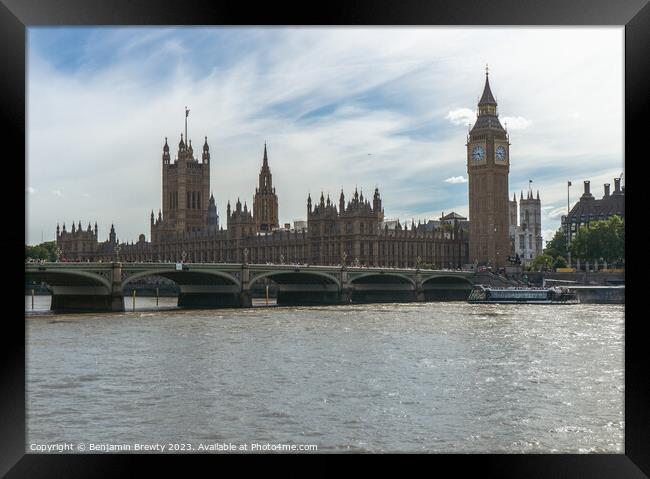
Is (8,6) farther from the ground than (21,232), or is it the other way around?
(8,6)

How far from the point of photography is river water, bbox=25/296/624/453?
11.2 metres

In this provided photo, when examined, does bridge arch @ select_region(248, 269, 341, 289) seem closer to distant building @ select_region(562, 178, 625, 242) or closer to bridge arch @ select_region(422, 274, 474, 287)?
bridge arch @ select_region(422, 274, 474, 287)

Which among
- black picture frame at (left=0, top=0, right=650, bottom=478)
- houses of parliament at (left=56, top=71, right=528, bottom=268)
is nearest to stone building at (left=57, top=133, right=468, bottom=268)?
houses of parliament at (left=56, top=71, right=528, bottom=268)

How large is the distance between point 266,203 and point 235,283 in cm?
6780

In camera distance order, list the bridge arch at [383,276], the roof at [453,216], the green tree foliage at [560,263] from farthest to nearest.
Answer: the roof at [453,216], the green tree foliage at [560,263], the bridge arch at [383,276]

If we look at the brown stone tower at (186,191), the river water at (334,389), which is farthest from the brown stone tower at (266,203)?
the river water at (334,389)

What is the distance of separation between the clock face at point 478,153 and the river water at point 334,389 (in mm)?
66018

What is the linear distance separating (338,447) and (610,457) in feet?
14.2

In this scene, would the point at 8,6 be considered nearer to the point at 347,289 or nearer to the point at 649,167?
the point at 649,167

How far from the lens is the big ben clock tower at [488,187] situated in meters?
91.5

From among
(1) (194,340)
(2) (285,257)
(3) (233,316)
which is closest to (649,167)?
(1) (194,340)

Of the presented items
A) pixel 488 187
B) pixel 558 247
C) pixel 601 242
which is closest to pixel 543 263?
pixel 558 247

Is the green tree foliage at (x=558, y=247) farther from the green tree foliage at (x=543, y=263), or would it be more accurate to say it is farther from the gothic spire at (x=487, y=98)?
the gothic spire at (x=487, y=98)

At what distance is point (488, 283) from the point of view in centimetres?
6969
